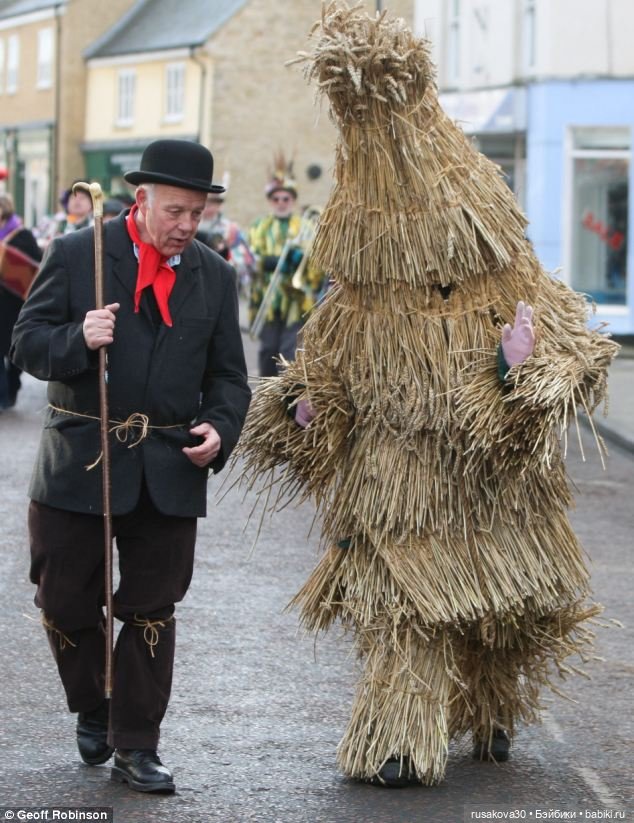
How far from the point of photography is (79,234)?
15.1ft

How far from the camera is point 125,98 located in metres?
43.7

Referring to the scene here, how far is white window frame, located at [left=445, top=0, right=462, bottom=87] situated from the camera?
2633 cm

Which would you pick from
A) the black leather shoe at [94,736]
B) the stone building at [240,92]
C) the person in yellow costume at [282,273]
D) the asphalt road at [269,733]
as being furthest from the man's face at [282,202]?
the stone building at [240,92]

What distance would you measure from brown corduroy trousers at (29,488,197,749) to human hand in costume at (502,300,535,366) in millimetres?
983

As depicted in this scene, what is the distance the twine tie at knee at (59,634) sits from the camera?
15.2 feet

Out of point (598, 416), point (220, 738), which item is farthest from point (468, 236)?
point (598, 416)

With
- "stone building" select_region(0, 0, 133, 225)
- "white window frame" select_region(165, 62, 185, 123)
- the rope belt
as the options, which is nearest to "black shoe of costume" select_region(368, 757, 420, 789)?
the rope belt

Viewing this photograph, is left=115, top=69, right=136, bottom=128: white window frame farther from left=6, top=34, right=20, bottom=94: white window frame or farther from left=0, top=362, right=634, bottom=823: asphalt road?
left=0, top=362, right=634, bottom=823: asphalt road

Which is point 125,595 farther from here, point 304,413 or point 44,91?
point 44,91

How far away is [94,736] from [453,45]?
2304 cm

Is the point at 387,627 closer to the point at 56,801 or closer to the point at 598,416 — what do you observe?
the point at 56,801

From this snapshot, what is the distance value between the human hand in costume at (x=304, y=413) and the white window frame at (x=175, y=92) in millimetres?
37308

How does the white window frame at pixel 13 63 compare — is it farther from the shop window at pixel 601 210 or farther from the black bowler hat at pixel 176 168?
the black bowler hat at pixel 176 168

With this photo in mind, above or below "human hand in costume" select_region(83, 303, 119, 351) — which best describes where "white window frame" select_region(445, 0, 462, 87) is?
above
